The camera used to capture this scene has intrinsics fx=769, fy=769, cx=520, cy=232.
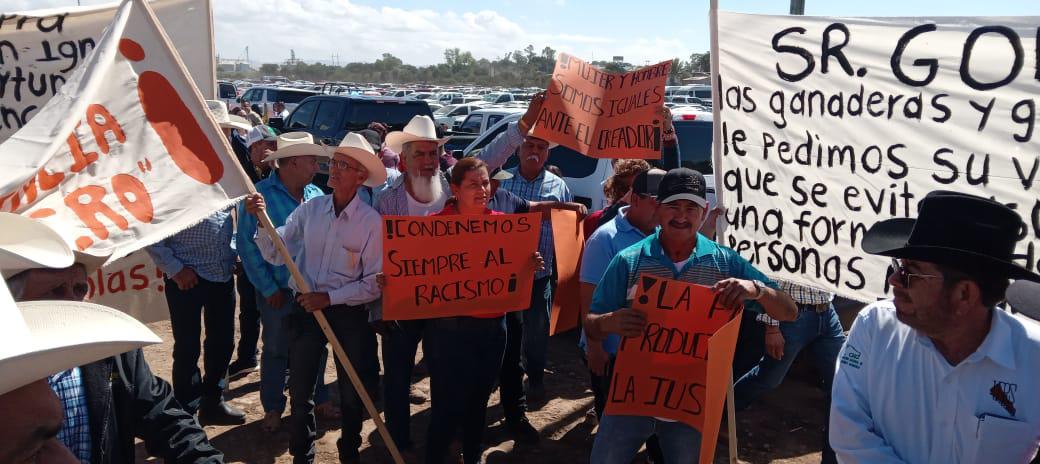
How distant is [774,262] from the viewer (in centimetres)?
363

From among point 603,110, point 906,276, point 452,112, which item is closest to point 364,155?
point 603,110

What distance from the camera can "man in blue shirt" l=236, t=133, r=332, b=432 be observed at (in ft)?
15.7

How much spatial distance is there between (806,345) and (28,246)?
149 inches

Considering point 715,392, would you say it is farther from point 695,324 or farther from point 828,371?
point 828,371

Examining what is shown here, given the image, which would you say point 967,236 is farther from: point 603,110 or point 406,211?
point 603,110

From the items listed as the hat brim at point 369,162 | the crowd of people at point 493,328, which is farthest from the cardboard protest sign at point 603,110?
the hat brim at point 369,162

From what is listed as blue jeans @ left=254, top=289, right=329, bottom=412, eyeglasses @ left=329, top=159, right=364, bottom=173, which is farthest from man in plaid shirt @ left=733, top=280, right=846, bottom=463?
blue jeans @ left=254, top=289, right=329, bottom=412

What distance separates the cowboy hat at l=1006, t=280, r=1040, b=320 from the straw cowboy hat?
2518 mm

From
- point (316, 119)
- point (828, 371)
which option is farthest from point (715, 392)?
point (316, 119)

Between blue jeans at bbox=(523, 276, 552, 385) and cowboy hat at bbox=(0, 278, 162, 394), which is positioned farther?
blue jeans at bbox=(523, 276, 552, 385)

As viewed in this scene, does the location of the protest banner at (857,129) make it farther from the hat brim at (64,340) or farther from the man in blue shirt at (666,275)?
the hat brim at (64,340)

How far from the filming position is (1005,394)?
2.18 meters

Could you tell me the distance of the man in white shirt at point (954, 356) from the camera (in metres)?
2.17

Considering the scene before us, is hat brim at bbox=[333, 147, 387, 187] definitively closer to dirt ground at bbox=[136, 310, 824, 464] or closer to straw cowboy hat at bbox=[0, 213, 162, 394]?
dirt ground at bbox=[136, 310, 824, 464]
